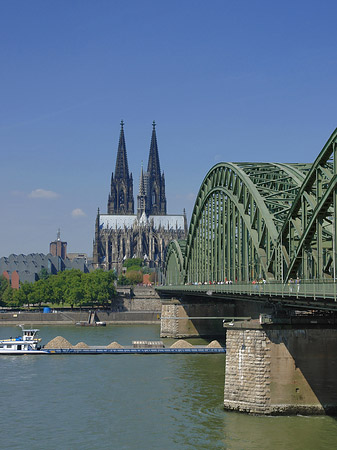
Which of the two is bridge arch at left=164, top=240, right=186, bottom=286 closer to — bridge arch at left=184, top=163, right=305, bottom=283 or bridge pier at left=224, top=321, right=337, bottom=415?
bridge arch at left=184, top=163, right=305, bottom=283

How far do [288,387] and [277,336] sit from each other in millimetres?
3034

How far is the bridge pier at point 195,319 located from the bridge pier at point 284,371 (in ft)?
179

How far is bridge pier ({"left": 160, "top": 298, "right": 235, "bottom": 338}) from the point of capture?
10210 cm

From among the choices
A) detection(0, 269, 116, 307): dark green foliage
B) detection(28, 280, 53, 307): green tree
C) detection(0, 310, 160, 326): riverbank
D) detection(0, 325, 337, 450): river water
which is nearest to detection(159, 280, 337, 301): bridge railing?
detection(0, 325, 337, 450): river water

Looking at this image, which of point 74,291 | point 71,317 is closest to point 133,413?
point 71,317

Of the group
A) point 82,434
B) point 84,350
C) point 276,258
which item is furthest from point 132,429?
point 84,350

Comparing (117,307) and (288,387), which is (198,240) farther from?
(117,307)

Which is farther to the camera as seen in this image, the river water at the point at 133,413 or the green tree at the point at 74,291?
the green tree at the point at 74,291

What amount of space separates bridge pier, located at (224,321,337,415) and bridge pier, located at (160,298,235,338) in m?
54.5

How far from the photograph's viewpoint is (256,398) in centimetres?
4441

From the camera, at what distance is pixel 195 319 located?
10469 cm

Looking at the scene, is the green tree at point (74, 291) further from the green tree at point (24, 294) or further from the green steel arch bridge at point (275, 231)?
the green steel arch bridge at point (275, 231)

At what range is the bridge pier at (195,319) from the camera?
102 m

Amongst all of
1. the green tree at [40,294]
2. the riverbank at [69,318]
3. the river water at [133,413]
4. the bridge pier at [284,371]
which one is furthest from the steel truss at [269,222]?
the green tree at [40,294]
